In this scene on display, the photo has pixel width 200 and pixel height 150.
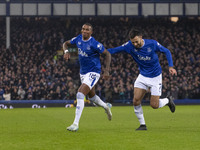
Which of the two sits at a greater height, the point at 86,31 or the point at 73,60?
the point at 73,60

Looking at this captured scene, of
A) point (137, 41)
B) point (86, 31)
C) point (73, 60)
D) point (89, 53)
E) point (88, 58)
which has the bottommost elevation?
point (88, 58)

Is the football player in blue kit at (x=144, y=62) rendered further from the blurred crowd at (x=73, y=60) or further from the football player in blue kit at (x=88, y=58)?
the blurred crowd at (x=73, y=60)

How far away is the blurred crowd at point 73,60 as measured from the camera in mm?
30156

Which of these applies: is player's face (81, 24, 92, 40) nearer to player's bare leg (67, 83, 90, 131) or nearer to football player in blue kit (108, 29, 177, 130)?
football player in blue kit (108, 29, 177, 130)

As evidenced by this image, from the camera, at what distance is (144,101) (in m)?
30.0

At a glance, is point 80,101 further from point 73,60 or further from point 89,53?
point 73,60

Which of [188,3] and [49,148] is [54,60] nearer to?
[188,3]

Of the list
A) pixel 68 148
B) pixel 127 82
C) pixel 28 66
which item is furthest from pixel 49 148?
pixel 28 66

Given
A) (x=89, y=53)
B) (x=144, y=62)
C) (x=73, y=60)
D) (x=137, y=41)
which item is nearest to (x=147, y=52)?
(x=144, y=62)

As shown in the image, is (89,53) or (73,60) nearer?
(89,53)

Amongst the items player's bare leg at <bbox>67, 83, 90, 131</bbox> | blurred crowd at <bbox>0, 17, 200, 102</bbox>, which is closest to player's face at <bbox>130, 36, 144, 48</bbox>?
player's bare leg at <bbox>67, 83, 90, 131</bbox>

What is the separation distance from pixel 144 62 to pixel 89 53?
133 cm

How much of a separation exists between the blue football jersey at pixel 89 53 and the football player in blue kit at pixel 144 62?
35 cm

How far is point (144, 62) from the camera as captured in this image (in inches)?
437
